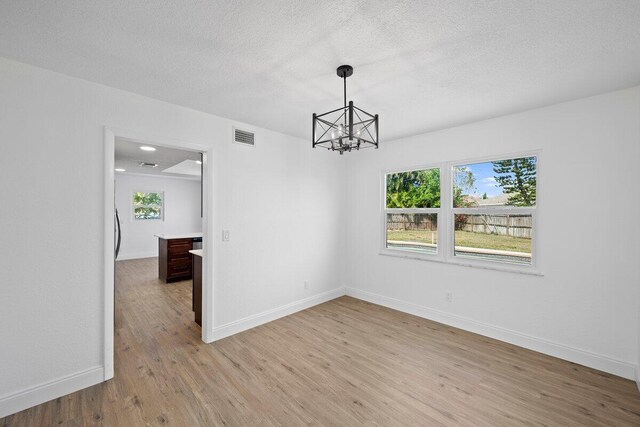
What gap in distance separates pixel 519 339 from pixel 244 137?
398 centimetres

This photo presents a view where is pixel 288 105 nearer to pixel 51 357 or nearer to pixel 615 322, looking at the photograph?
pixel 51 357

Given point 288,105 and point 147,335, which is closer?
point 288,105

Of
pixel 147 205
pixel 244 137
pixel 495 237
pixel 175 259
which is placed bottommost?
pixel 175 259

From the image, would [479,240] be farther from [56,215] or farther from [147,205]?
[147,205]

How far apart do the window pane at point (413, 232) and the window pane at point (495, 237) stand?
32cm

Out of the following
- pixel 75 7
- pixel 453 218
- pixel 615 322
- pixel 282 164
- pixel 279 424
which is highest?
pixel 75 7

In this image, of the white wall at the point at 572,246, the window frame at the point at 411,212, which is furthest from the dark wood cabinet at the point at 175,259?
the white wall at the point at 572,246

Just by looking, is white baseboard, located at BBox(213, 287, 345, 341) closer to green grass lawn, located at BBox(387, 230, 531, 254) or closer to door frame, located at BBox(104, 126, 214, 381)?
door frame, located at BBox(104, 126, 214, 381)

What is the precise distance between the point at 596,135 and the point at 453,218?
1585 millimetres

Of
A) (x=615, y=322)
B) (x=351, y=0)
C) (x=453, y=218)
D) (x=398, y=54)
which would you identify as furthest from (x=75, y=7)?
(x=615, y=322)

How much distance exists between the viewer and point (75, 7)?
59.2 inches

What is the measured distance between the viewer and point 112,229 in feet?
8.05

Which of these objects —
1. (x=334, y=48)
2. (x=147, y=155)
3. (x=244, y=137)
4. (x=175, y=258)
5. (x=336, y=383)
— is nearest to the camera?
(x=334, y=48)

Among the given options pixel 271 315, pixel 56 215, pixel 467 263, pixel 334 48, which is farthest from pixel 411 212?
pixel 56 215
